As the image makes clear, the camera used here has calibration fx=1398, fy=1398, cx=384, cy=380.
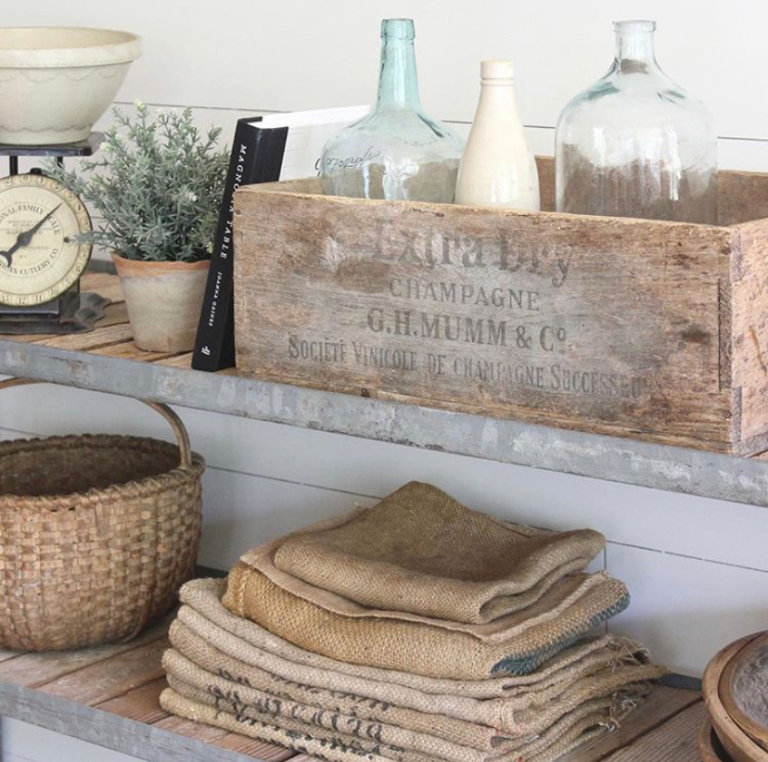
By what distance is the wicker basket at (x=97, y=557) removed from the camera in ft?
4.85

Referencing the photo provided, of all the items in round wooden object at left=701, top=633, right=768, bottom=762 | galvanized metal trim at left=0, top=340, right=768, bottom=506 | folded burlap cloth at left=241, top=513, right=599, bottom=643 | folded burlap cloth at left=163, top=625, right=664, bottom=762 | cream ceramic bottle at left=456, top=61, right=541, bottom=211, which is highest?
cream ceramic bottle at left=456, top=61, right=541, bottom=211

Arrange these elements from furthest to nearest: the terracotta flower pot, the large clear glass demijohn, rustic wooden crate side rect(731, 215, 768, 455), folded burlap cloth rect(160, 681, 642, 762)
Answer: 1. the terracotta flower pot
2. folded burlap cloth rect(160, 681, 642, 762)
3. the large clear glass demijohn
4. rustic wooden crate side rect(731, 215, 768, 455)

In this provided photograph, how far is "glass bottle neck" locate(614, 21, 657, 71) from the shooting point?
1.13 metres

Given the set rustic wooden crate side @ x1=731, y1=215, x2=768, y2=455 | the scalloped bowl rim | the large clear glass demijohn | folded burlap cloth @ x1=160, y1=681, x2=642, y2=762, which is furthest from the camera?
the scalloped bowl rim

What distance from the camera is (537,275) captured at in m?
1.05

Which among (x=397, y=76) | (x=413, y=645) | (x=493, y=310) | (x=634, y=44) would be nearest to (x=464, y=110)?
(x=397, y=76)

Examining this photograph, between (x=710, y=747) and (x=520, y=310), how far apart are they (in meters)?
0.40

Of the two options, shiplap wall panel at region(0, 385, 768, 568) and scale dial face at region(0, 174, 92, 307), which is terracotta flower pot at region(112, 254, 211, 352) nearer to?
scale dial face at region(0, 174, 92, 307)

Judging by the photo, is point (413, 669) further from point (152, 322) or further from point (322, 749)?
point (152, 322)

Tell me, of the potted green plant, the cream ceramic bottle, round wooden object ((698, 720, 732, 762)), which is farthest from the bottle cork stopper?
round wooden object ((698, 720, 732, 762))

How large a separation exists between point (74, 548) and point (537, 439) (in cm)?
63

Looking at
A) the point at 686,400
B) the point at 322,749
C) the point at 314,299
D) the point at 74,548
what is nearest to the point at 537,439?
the point at 686,400

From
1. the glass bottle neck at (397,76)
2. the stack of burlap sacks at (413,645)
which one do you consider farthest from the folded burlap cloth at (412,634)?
the glass bottle neck at (397,76)

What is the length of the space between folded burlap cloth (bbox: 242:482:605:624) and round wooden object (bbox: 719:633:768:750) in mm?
195
